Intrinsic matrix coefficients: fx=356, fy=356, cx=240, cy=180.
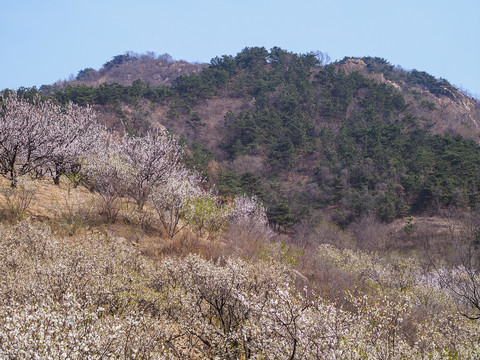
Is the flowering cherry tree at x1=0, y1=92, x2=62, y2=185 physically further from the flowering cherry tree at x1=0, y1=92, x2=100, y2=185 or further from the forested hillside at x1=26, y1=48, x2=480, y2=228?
the forested hillside at x1=26, y1=48, x2=480, y2=228

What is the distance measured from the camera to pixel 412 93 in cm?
7206

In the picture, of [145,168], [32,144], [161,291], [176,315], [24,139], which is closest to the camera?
[176,315]

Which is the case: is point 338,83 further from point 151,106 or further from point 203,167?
point 203,167

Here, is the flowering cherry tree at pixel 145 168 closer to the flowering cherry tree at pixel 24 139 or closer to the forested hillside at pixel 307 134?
the flowering cherry tree at pixel 24 139

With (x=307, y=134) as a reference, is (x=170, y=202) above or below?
below

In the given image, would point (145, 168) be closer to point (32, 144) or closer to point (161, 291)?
point (32, 144)

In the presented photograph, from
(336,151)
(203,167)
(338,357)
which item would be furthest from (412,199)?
(338,357)

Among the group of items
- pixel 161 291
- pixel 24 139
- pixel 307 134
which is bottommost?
pixel 161 291

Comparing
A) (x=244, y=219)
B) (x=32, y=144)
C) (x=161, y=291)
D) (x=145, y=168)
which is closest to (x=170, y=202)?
(x=145, y=168)

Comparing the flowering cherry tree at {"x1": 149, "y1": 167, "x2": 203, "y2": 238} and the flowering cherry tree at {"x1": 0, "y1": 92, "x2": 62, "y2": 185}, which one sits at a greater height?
the flowering cherry tree at {"x1": 0, "y1": 92, "x2": 62, "y2": 185}

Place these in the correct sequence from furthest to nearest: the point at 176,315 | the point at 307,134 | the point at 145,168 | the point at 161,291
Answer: the point at 307,134
the point at 145,168
the point at 161,291
the point at 176,315

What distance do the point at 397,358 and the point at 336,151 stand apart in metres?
47.0

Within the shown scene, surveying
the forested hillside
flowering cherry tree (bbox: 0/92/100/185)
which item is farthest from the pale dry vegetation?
the forested hillside

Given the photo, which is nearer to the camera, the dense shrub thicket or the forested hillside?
the dense shrub thicket
